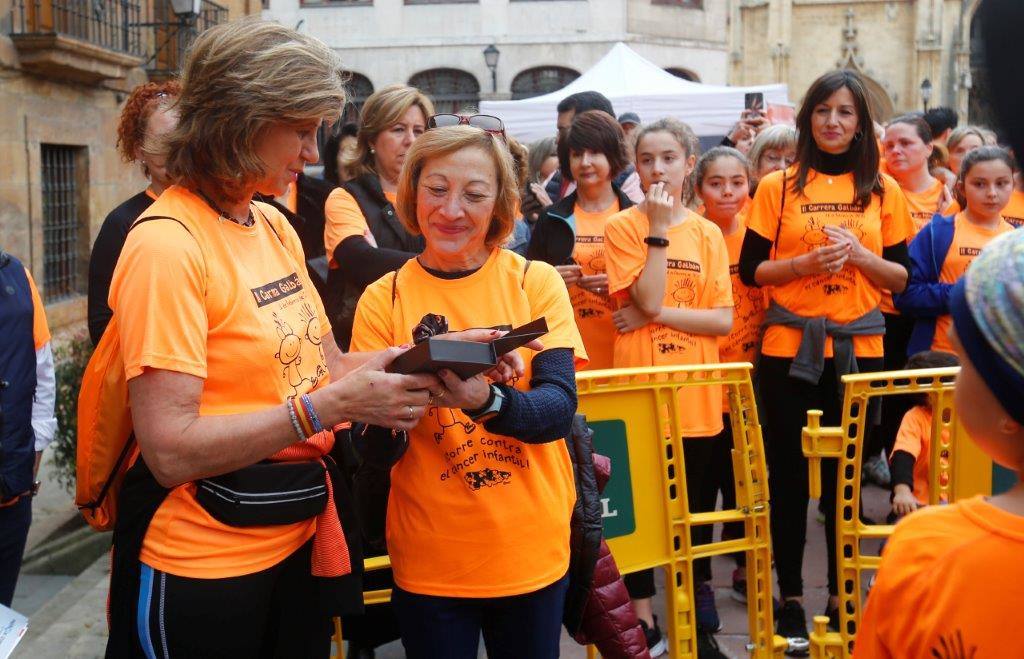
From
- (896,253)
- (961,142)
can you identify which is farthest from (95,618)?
(961,142)

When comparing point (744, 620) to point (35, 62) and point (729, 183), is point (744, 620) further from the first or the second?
point (35, 62)

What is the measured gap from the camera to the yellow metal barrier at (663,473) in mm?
3627

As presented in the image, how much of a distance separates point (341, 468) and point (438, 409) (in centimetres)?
31

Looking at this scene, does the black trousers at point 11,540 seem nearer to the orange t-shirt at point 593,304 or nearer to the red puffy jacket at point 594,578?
the red puffy jacket at point 594,578

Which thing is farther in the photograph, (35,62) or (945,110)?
(35,62)

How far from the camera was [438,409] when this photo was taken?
267 cm

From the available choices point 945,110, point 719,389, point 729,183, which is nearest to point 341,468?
point 719,389

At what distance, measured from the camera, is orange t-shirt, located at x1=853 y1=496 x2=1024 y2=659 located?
1456 mm

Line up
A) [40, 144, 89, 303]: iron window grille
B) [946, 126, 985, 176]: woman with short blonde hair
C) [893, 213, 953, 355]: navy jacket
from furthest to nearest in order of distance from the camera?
[40, 144, 89, 303]: iron window grille → [946, 126, 985, 176]: woman with short blonde hair → [893, 213, 953, 355]: navy jacket

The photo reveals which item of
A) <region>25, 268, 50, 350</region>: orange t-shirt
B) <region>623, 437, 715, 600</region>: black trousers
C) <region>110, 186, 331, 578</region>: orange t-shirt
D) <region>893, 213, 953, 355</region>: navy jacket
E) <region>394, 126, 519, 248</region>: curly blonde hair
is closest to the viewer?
<region>110, 186, 331, 578</region>: orange t-shirt

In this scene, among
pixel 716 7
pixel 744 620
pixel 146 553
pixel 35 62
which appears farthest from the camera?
pixel 716 7

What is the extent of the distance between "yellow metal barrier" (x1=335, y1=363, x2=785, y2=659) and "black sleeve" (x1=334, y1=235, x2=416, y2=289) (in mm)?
939

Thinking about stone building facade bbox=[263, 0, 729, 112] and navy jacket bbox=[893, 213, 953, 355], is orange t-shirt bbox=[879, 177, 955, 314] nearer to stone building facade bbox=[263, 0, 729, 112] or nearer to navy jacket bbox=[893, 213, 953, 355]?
navy jacket bbox=[893, 213, 953, 355]

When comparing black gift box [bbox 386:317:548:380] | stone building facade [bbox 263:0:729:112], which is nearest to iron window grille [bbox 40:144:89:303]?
black gift box [bbox 386:317:548:380]
